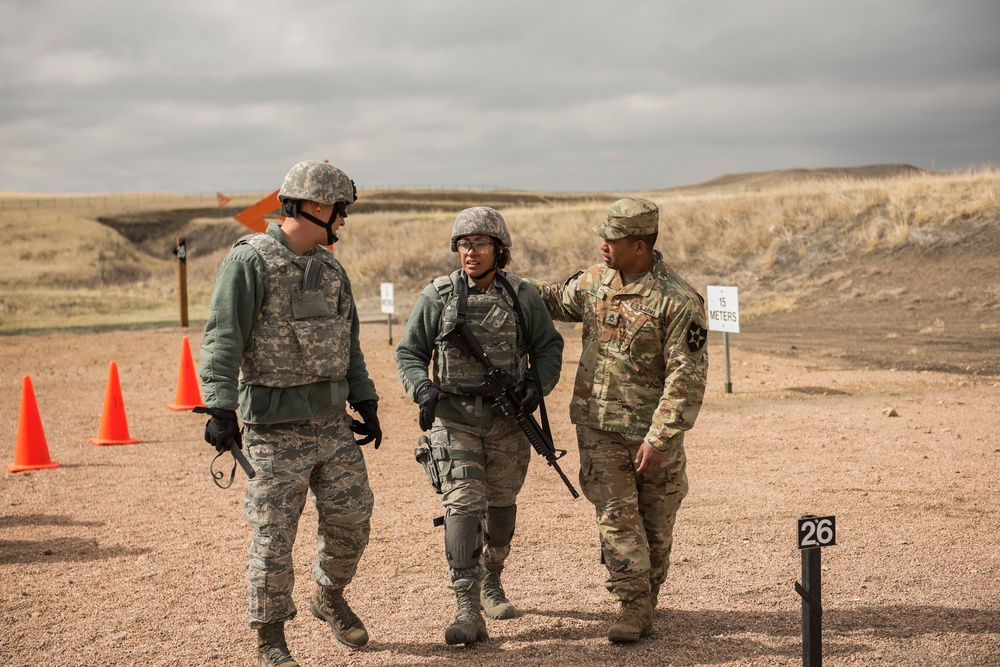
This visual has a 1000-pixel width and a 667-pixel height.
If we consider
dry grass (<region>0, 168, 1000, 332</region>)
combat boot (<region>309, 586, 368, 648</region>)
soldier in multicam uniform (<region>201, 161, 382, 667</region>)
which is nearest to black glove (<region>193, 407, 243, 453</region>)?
soldier in multicam uniform (<region>201, 161, 382, 667</region>)

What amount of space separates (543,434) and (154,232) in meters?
64.0

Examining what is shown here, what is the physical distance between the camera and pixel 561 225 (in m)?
33.6

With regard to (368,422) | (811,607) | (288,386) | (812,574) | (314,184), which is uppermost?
(314,184)

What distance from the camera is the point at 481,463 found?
4.75 m

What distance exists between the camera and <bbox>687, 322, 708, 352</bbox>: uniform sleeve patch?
Result: 176 inches

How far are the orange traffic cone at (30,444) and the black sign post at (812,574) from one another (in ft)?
24.6

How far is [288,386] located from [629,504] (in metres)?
1.67

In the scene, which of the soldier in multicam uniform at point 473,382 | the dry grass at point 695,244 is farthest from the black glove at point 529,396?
the dry grass at point 695,244

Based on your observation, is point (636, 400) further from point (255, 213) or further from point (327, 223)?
point (255, 213)

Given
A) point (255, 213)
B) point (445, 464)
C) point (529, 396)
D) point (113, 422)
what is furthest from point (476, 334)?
point (255, 213)

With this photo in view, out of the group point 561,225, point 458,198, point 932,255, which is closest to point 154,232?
point 458,198

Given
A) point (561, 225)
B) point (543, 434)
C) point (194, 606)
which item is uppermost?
point (561, 225)

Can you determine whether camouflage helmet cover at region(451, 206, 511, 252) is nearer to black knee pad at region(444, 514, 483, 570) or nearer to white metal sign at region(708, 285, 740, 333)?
black knee pad at region(444, 514, 483, 570)

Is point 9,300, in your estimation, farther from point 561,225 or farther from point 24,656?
point 24,656
